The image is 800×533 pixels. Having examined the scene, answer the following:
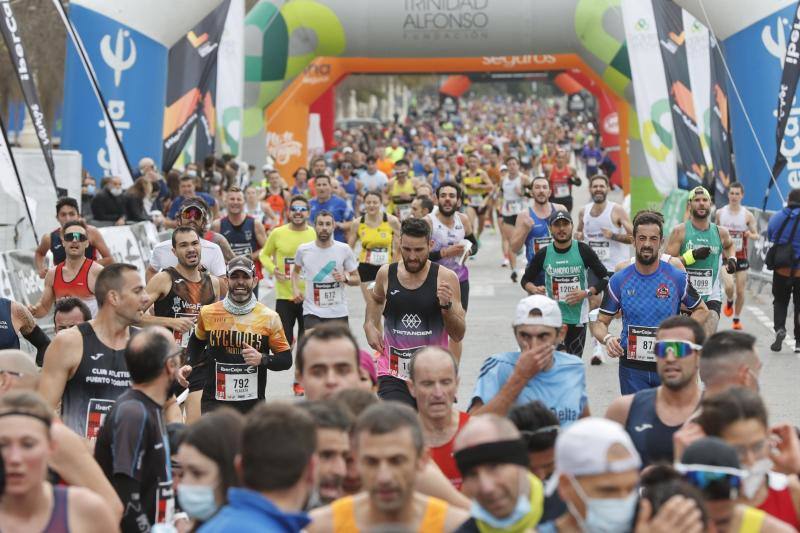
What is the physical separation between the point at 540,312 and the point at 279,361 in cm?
250

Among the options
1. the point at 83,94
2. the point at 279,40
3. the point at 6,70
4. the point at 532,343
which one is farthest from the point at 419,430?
the point at 6,70

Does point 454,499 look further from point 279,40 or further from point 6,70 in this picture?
point 6,70

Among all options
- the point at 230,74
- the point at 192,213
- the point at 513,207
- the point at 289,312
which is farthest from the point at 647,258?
the point at 230,74

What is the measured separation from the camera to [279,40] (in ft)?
94.1

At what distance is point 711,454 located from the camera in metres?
4.18

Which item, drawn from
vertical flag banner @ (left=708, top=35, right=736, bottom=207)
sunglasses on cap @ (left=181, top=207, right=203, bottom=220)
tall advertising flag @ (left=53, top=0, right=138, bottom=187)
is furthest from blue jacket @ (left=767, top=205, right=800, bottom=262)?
tall advertising flag @ (left=53, top=0, right=138, bottom=187)

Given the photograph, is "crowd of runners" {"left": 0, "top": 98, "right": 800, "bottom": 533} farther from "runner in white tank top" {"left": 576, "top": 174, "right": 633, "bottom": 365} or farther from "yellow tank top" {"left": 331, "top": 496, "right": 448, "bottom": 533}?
"runner in white tank top" {"left": 576, "top": 174, "right": 633, "bottom": 365}

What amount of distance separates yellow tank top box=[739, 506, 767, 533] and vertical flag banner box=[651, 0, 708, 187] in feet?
55.2

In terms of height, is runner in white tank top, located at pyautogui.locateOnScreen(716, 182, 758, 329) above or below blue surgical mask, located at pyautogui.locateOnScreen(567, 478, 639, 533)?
above

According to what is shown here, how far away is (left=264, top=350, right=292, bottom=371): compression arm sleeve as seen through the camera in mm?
8684

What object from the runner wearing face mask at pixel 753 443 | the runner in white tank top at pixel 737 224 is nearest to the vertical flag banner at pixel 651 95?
the runner in white tank top at pixel 737 224

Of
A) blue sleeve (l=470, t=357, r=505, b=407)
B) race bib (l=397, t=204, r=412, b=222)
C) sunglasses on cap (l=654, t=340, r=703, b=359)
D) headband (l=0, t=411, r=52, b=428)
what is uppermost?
race bib (l=397, t=204, r=412, b=222)

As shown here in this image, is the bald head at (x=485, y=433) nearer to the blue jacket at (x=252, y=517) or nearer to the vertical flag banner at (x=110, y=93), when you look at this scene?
the blue jacket at (x=252, y=517)

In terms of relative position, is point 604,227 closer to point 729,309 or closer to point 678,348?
point 729,309
